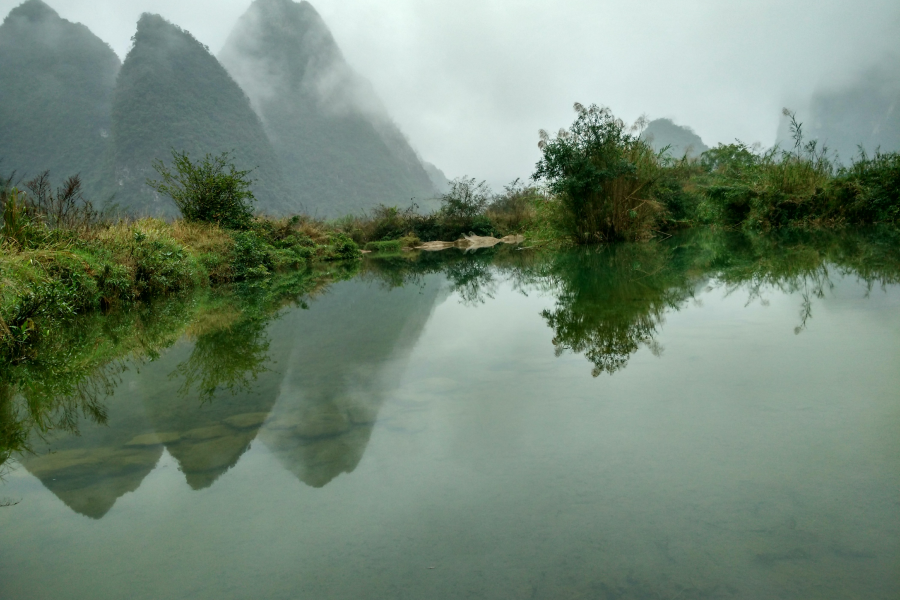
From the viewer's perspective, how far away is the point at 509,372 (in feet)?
12.4

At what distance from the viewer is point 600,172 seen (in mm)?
14188

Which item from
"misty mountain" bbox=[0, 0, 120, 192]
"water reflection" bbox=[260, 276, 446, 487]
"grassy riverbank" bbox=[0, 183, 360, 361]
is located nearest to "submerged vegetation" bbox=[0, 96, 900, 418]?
"grassy riverbank" bbox=[0, 183, 360, 361]

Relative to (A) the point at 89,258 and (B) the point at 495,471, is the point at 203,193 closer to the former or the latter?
(A) the point at 89,258

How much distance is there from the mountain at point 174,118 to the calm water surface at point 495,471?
181ft

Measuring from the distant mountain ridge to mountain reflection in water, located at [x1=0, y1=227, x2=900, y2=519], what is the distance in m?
37.1

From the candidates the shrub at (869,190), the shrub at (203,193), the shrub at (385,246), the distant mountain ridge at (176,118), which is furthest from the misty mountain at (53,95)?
the shrub at (869,190)

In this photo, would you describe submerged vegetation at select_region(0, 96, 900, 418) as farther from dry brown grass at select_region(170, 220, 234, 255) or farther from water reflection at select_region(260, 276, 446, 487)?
water reflection at select_region(260, 276, 446, 487)

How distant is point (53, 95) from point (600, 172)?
80.7 metres

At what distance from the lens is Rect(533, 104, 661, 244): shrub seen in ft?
48.0

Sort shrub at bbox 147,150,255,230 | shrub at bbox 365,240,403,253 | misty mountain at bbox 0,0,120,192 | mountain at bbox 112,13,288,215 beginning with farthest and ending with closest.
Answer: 1. misty mountain at bbox 0,0,120,192
2. mountain at bbox 112,13,288,215
3. shrub at bbox 365,240,403,253
4. shrub at bbox 147,150,255,230

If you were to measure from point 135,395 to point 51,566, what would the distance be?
2240mm

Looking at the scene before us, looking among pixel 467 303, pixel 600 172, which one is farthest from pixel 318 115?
pixel 467 303

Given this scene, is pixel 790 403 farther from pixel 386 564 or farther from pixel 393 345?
pixel 393 345

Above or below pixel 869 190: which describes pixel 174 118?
above
